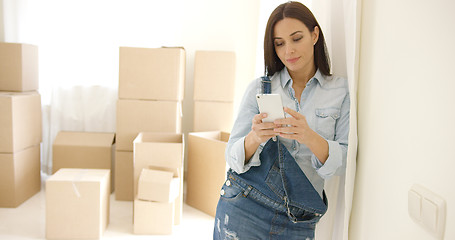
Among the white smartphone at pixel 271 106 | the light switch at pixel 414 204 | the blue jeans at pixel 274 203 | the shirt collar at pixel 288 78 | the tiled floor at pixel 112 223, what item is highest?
the shirt collar at pixel 288 78

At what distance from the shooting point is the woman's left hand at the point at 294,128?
1053 millimetres

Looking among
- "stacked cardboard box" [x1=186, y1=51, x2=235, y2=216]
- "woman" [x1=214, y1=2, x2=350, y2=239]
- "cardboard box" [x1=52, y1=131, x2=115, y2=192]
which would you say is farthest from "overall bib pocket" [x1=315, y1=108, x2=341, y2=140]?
"cardboard box" [x1=52, y1=131, x2=115, y2=192]

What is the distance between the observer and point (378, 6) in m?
0.98

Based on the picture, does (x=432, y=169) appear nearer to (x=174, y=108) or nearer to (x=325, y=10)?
(x=325, y=10)

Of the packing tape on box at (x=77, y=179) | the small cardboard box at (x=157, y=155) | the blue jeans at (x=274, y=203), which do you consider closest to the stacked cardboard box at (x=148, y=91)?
the small cardboard box at (x=157, y=155)

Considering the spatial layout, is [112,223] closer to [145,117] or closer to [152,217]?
[152,217]

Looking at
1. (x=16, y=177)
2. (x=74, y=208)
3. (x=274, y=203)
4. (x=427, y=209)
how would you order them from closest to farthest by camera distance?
(x=427, y=209)
(x=274, y=203)
(x=74, y=208)
(x=16, y=177)

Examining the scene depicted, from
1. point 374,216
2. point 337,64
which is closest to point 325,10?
point 337,64

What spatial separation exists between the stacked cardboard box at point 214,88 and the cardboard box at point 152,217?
85cm

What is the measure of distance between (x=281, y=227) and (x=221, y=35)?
2459 millimetres

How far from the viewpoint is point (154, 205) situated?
2439 mm

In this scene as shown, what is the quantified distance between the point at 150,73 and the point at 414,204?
7.81 feet

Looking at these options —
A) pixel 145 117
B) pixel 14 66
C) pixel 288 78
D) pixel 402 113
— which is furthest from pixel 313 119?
pixel 14 66

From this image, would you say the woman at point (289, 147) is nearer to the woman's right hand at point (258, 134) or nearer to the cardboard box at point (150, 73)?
the woman's right hand at point (258, 134)
